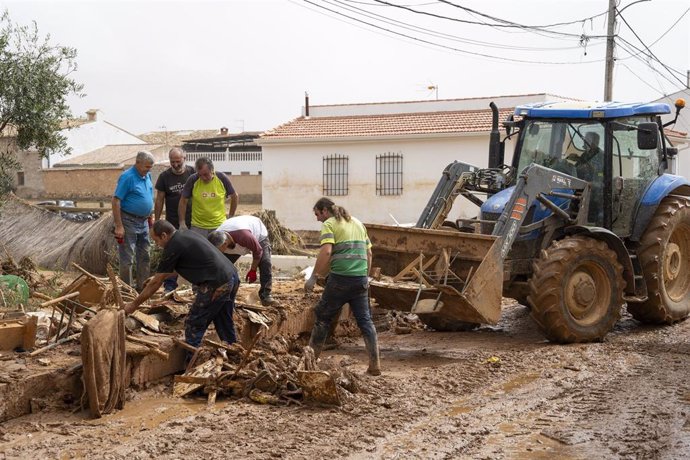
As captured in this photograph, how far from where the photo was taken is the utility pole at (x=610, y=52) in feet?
78.0

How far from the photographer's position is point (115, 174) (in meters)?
47.4

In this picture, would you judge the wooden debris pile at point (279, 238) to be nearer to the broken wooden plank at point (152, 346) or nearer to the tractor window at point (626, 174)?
the tractor window at point (626, 174)

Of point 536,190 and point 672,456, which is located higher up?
point 536,190

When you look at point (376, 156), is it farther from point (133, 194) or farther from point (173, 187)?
point (133, 194)

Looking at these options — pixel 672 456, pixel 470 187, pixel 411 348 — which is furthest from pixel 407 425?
pixel 470 187

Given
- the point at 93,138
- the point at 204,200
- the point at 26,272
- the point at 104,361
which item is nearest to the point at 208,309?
the point at 104,361

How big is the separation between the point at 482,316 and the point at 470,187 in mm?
2489

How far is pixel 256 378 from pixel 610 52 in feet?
63.1

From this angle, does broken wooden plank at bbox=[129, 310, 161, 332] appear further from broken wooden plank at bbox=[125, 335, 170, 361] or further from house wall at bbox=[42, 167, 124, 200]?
house wall at bbox=[42, 167, 124, 200]

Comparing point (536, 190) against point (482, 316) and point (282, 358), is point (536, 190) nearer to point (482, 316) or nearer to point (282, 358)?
point (482, 316)

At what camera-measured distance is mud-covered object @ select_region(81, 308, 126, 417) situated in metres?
7.09

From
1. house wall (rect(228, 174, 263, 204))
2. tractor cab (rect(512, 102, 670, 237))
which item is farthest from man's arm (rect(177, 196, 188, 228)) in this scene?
house wall (rect(228, 174, 263, 204))

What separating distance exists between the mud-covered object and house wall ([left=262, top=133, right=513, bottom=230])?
20958 mm

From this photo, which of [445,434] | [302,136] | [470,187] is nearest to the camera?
[445,434]
